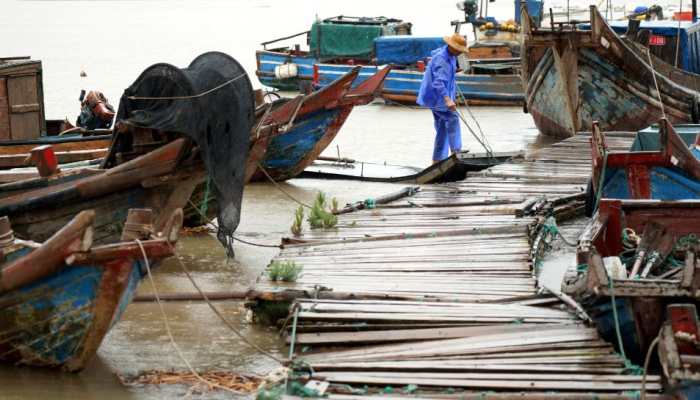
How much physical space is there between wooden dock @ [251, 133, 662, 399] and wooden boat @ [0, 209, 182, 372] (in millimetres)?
1032

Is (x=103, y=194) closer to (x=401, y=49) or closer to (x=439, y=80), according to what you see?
(x=439, y=80)

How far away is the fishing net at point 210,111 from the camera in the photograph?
9.29 m

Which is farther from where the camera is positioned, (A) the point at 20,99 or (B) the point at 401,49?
(B) the point at 401,49

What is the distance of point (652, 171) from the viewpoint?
9.41 metres

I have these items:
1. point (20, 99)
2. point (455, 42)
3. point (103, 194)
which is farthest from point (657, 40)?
point (103, 194)

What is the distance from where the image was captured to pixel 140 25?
62094 millimetres

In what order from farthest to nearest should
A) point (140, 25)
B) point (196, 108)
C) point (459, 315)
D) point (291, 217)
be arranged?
point (140, 25) < point (291, 217) < point (196, 108) < point (459, 315)

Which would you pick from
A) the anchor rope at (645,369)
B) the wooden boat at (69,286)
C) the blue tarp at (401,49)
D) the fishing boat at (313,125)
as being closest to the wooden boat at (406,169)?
the fishing boat at (313,125)

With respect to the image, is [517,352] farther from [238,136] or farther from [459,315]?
[238,136]

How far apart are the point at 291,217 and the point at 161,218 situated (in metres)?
3.26

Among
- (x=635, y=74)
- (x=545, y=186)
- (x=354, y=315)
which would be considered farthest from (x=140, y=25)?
(x=354, y=315)

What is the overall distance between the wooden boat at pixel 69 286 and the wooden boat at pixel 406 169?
6.25 metres

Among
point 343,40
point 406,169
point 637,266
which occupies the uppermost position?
point 343,40

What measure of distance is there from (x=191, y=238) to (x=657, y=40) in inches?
387
